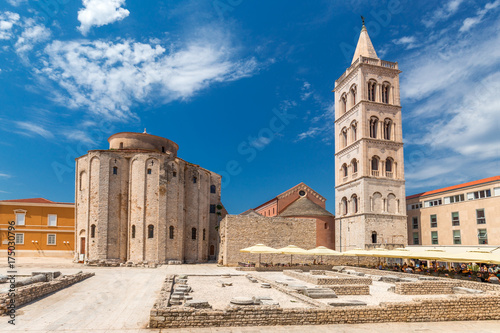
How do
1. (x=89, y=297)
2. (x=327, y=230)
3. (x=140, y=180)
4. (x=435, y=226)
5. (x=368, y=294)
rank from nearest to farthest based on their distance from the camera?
1. (x=89, y=297)
2. (x=368, y=294)
3. (x=140, y=180)
4. (x=435, y=226)
5. (x=327, y=230)

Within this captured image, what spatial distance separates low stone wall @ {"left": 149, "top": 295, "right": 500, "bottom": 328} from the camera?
41.6 feet

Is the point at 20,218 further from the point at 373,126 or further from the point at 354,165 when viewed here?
the point at 373,126

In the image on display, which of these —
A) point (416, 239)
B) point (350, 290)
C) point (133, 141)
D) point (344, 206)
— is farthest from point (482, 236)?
point (133, 141)

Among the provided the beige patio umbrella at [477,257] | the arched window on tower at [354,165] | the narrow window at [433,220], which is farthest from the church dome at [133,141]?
the beige patio umbrella at [477,257]

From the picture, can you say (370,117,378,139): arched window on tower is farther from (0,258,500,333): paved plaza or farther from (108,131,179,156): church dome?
(0,258,500,333): paved plaza

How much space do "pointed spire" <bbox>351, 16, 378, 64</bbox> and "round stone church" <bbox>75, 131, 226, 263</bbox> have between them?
90.2 ft

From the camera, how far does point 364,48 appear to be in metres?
51.5

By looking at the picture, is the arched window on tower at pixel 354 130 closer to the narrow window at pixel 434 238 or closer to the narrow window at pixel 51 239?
the narrow window at pixel 434 238

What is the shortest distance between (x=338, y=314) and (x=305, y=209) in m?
38.6

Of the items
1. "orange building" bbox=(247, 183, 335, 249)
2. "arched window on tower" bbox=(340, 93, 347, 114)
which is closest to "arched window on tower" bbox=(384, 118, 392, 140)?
"arched window on tower" bbox=(340, 93, 347, 114)

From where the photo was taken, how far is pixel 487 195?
4028 centimetres

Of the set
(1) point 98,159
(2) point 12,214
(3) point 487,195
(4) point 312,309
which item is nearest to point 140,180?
(1) point 98,159

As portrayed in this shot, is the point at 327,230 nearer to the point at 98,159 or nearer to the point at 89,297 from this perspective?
the point at 98,159

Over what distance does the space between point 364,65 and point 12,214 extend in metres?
48.7
